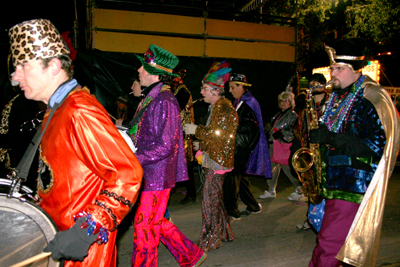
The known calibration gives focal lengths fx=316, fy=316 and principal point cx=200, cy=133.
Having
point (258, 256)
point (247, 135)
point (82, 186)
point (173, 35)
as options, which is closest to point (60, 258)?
point (82, 186)

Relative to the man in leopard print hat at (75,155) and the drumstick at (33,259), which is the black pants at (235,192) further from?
the drumstick at (33,259)

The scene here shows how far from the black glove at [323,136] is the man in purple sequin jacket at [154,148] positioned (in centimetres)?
129

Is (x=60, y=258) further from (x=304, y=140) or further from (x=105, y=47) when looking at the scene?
(x=105, y=47)

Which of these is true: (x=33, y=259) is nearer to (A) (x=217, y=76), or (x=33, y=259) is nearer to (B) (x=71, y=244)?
(B) (x=71, y=244)

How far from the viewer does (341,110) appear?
3004 mm

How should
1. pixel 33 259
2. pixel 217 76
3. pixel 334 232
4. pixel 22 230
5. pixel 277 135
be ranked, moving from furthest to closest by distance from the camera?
pixel 277 135 < pixel 217 76 < pixel 334 232 < pixel 22 230 < pixel 33 259

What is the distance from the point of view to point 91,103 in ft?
5.50

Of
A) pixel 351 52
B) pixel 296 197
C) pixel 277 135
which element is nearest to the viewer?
pixel 351 52

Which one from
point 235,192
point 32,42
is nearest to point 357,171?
point 235,192

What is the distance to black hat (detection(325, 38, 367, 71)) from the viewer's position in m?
3.05

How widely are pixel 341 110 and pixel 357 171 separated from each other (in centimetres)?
59

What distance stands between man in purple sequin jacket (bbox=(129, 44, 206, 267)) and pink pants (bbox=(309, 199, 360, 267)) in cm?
148

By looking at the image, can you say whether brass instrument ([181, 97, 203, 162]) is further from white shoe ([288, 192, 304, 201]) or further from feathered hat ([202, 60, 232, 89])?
white shoe ([288, 192, 304, 201])

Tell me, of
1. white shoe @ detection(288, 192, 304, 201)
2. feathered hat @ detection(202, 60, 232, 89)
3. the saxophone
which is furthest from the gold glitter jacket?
white shoe @ detection(288, 192, 304, 201)
